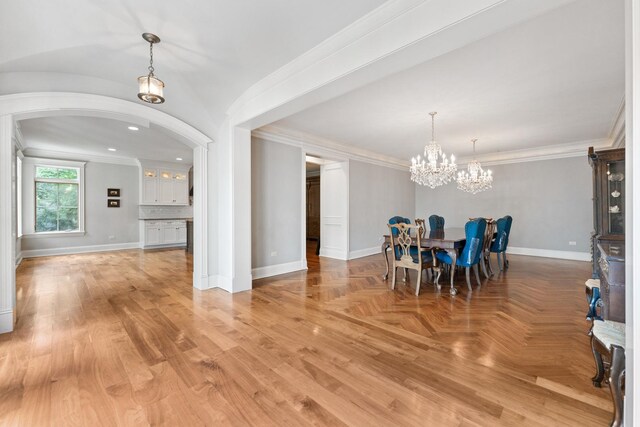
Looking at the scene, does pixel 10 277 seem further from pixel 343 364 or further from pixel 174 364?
pixel 343 364

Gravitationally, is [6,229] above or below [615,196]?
below

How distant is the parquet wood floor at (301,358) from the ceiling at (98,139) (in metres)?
A: 2.80

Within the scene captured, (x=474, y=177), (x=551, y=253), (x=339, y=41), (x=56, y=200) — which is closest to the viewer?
(x=339, y=41)

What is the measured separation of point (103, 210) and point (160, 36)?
7.14m

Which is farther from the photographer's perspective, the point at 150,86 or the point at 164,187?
the point at 164,187

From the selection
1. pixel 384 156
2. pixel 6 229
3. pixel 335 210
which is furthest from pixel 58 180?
pixel 384 156

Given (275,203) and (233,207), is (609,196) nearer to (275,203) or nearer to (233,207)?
(275,203)

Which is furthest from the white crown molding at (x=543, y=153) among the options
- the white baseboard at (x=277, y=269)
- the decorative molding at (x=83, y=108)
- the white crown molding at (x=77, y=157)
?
the white crown molding at (x=77, y=157)

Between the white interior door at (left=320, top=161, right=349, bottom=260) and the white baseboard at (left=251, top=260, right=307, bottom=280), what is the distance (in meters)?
1.38

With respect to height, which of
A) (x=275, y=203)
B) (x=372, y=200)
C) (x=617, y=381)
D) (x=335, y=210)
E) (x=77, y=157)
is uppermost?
(x=77, y=157)

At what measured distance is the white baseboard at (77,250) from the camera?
6432 millimetres

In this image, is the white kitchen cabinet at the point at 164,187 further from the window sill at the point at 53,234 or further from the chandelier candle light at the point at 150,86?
the chandelier candle light at the point at 150,86

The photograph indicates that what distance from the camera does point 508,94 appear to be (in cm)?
339

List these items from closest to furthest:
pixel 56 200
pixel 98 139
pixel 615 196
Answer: pixel 615 196, pixel 98 139, pixel 56 200
